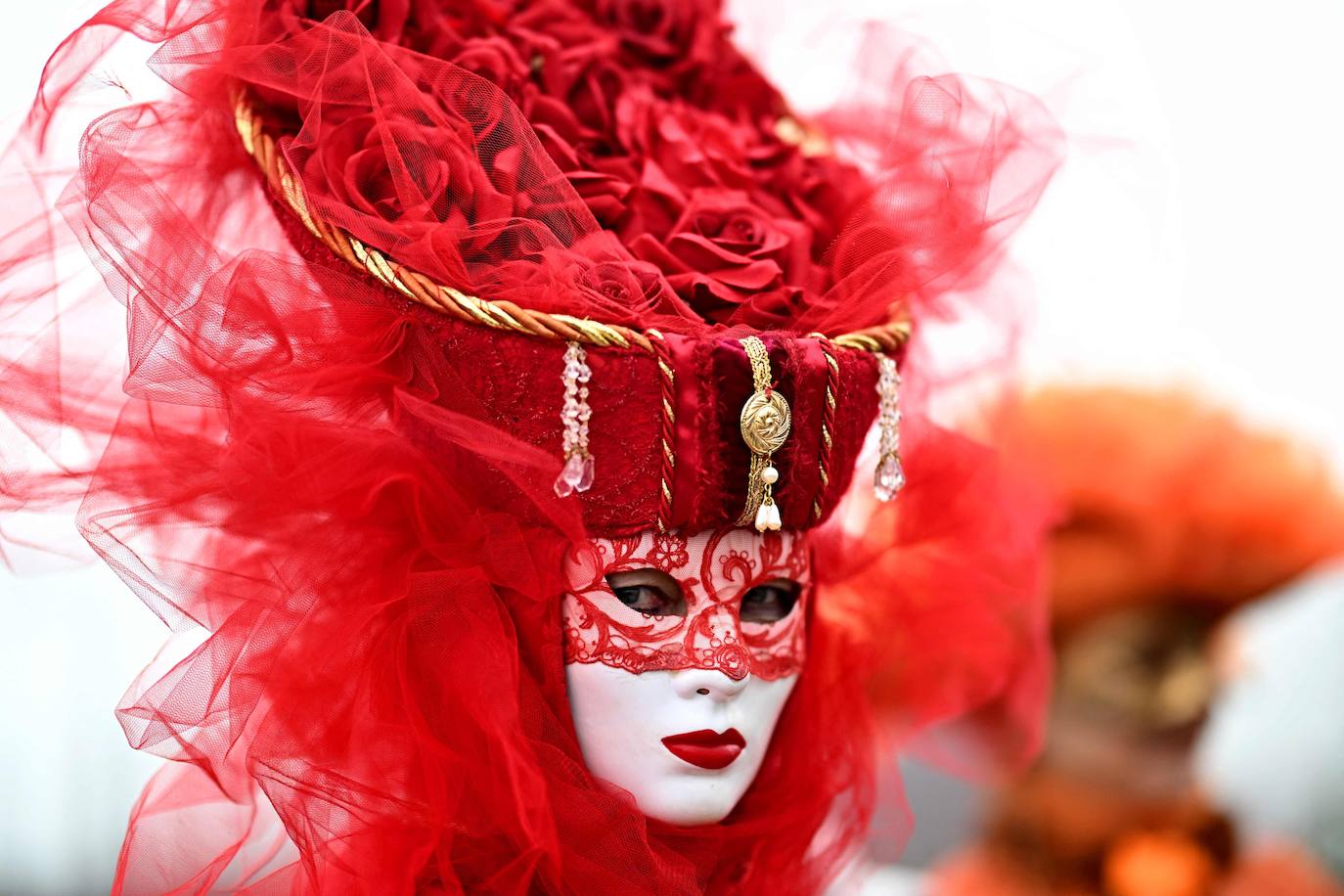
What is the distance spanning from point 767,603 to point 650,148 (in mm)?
427

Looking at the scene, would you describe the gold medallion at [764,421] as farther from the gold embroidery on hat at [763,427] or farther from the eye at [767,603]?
the eye at [767,603]

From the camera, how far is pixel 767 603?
109 cm

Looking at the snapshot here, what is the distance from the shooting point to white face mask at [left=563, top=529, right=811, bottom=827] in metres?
1.01

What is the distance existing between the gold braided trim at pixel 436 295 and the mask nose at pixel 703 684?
0.26m

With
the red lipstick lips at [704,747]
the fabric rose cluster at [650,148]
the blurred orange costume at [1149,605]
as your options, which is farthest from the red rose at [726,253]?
Result: the blurred orange costume at [1149,605]

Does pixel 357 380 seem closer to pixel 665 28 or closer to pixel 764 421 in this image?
pixel 764 421

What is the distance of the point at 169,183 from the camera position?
104cm

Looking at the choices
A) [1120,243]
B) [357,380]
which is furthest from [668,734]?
[1120,243]

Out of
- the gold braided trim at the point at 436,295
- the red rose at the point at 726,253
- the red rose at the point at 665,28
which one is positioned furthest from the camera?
the red rose at the point at 665,28

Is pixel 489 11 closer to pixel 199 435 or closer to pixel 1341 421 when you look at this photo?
pixel 199 435

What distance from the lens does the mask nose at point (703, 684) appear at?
101 centimetres

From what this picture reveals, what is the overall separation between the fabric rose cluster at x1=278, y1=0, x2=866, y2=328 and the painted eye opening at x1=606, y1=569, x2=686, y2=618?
22 cm

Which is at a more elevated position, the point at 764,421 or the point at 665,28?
the point at 665,28

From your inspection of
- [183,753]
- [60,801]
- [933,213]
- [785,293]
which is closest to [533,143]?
[785,293]
